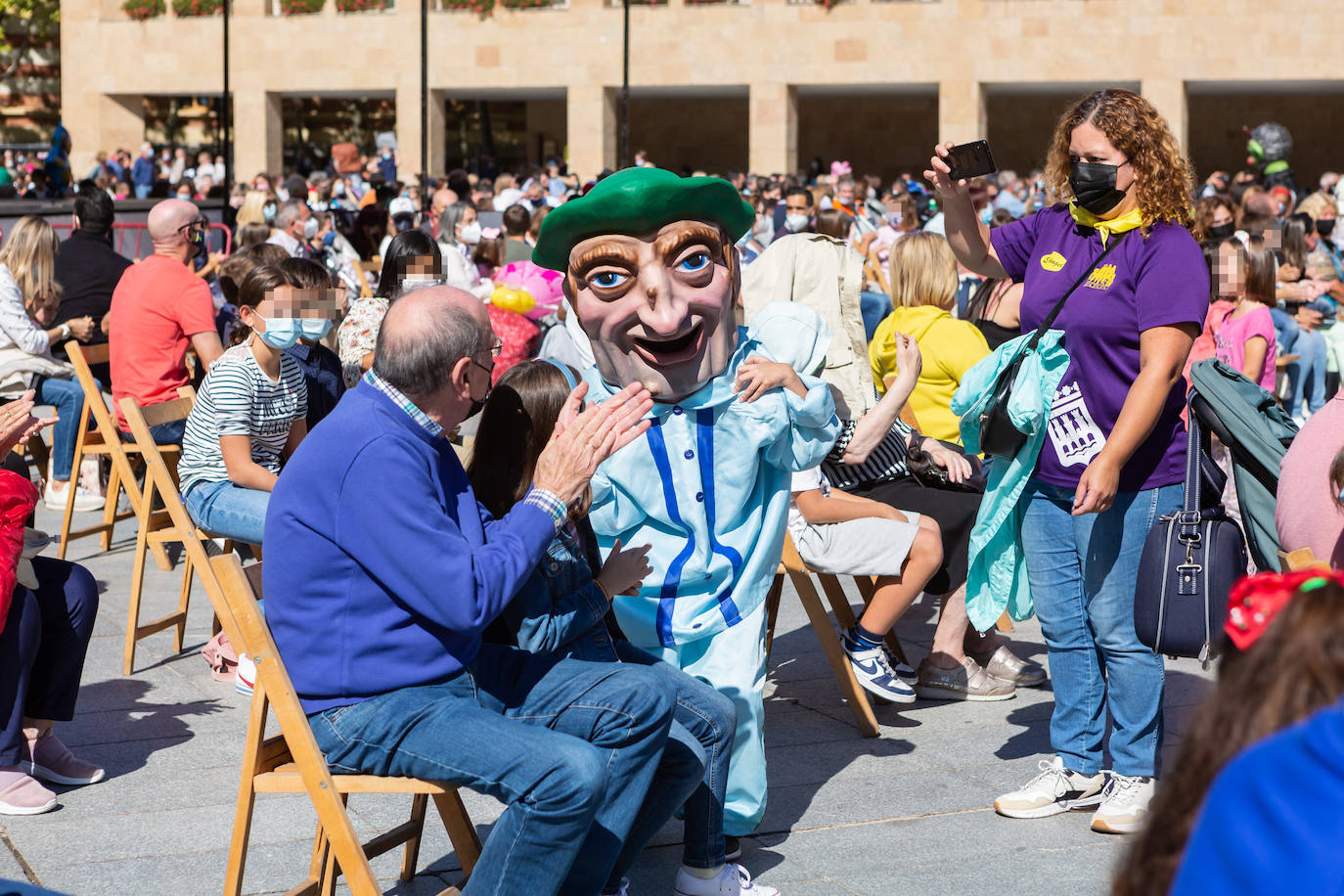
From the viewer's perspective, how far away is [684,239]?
11.3 feet

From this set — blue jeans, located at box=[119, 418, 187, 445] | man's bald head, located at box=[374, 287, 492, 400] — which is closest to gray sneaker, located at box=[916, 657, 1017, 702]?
man's bald head, located at box=[374, 287, 492, 400]

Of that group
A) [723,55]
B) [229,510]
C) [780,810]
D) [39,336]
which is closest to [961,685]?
[780,810]

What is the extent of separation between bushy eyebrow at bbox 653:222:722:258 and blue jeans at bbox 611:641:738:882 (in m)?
0.92

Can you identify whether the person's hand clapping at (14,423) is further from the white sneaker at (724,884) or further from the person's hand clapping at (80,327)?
the person's hand clapping at (80,327)

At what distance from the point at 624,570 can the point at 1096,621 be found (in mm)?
1311

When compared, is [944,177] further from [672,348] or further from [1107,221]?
[672,348]

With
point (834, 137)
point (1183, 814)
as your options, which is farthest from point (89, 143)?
point (1183, 814)

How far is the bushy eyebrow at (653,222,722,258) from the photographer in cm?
343

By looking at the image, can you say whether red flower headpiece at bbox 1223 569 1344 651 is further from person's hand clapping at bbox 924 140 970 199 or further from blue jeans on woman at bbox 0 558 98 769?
blue jeans on woman at bbox 0 558 98 769

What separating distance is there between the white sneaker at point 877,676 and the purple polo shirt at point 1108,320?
41.1 inches

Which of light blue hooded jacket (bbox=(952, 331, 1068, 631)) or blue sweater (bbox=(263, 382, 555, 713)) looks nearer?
blue sweater (bbox=(263, 382, 555, 713))

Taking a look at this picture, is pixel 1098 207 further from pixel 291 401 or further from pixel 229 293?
pixel 229 293

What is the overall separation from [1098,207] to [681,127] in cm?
3710

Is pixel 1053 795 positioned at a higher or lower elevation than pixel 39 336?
lower
